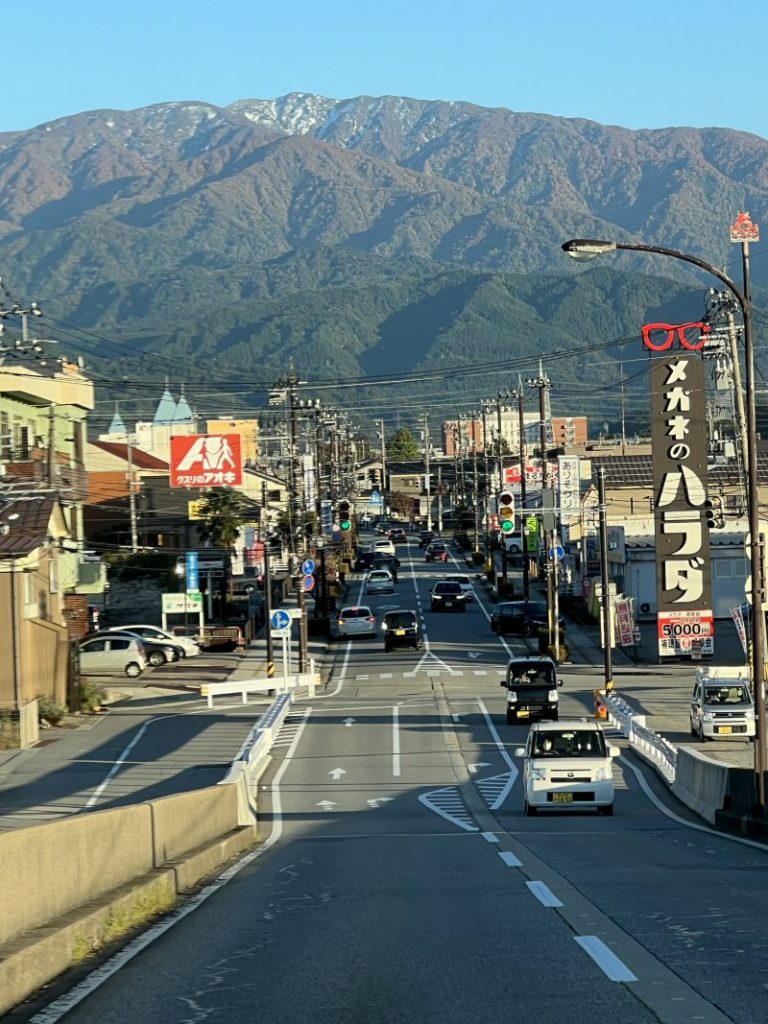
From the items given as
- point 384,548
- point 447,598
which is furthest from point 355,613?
point 384,548

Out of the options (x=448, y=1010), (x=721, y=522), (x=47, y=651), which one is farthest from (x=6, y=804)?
(x=721, y=522)

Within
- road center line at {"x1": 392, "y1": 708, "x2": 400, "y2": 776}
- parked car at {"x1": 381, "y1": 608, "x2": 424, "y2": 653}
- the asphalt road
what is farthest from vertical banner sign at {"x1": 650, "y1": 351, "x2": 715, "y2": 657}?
the asphalt road

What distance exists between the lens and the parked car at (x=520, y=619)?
72.4 meters

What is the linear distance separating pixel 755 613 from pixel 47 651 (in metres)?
29.8

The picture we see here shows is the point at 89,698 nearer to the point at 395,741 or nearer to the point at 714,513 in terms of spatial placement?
the point at 395,741

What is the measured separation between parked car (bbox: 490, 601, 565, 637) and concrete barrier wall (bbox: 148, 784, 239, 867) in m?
49.2

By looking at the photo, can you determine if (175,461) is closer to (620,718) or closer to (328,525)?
(328,525)

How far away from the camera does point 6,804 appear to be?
3378cm

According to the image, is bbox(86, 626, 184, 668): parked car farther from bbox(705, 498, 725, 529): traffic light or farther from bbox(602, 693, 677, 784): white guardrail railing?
bbox(602, 693, 677, 784): white guardrail railing

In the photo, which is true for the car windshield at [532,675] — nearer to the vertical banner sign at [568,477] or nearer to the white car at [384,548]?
the vertical banner sign at [568,477]

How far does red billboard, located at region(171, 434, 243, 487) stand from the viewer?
268 ft

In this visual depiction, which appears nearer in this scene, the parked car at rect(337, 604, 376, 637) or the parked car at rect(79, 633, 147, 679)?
the parked car at rect(79, 633, 147, 679)

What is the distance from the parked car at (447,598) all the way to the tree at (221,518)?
1490cm

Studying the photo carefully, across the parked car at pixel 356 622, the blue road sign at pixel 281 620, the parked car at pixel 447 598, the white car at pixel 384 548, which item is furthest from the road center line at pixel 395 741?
the white car at pixel 384 548
